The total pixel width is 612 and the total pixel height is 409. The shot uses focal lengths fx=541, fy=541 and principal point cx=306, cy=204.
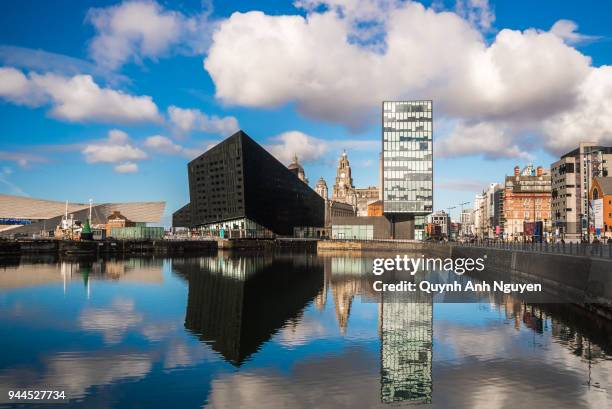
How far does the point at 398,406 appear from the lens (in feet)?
57.2

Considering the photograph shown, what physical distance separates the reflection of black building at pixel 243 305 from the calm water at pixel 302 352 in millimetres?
158

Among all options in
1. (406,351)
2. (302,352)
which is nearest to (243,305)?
(302,352)

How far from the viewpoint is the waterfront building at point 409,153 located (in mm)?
132875

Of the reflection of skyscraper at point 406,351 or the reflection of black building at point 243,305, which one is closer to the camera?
the reflection of skyscraper at point 406,351

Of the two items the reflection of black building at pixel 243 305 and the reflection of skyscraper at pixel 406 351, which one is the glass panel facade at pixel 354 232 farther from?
the reflection of skyscraper at pixel 406 351

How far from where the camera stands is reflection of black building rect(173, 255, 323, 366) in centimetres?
2725

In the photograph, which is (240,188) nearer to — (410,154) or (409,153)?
(409,153)

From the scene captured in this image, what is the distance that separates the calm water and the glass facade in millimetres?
92031

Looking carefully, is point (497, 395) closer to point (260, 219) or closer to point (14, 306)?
point (14, 306)

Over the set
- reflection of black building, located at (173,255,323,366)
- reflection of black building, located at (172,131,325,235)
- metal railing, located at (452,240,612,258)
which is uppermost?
reflection of black building, located at (172,131,325,235)

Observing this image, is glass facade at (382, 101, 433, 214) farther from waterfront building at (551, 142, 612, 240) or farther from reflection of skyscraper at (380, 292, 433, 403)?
reflection of skyscraper at (380, 292, 433, 403)

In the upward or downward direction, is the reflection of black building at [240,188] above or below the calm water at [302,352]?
above

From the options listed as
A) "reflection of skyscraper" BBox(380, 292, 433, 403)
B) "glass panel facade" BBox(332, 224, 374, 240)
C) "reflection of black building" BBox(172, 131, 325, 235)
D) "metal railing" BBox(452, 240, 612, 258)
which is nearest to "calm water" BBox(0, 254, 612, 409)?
"reflection of skyscraper" BBox(380, 292, 433, 403)

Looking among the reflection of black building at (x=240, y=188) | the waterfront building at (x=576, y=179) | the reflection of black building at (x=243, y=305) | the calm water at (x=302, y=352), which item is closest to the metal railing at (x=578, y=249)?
→ the calm water at (x=302, y=352)
